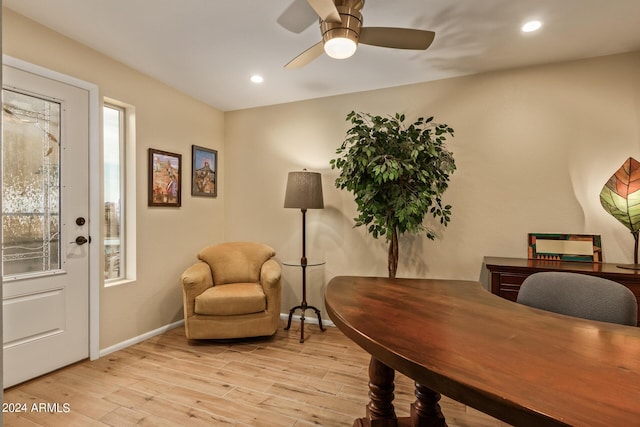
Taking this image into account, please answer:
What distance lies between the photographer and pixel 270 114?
392cm

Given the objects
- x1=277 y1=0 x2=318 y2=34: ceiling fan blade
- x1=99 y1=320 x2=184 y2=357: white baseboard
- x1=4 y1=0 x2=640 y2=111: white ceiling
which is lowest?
x1=99 y1=320 x2=184 y2=357: white baseboard

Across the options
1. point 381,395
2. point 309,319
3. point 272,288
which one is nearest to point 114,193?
point 272,288

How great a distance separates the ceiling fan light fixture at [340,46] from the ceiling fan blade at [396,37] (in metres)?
0.15

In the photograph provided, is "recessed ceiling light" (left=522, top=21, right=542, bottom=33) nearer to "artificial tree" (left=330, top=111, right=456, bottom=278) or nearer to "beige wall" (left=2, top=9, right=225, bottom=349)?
"artificial tree" (left=330, top=111, right=456, bottom=278)

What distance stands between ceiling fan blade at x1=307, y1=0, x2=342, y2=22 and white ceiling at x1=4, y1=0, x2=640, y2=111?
1.67 ft

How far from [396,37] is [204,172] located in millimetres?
2730

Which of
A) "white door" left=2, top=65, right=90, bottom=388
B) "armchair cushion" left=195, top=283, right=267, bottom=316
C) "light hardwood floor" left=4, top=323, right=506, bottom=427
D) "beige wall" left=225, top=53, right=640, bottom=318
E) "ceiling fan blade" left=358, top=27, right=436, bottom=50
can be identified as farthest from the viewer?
"armchair cushion" left=195, top=283, right=267, bottom=316

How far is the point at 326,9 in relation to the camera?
4.96ft

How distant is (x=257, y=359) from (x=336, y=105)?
2666 millimetres

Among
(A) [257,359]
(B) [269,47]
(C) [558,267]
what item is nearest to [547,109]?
(C) [558,267]

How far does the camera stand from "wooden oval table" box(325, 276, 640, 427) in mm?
673

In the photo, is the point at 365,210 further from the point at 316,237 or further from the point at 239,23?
the point at 239,23

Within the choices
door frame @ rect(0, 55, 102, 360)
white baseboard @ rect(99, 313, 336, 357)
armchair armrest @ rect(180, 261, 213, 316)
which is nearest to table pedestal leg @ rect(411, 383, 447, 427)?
white baseboard @ rect(99, 313, 336, 357)

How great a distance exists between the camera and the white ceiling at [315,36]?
2076 mm
